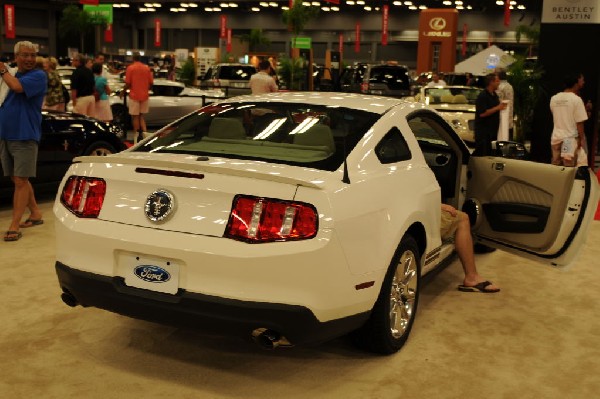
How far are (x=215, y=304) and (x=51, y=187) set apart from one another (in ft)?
18.5

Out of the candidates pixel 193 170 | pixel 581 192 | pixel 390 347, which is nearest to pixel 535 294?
pixel 581 192

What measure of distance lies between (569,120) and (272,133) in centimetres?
629

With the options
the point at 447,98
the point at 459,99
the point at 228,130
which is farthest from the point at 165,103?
the point at 228,130

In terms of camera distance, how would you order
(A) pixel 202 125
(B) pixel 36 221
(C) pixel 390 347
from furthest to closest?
(B) pixel 36 221
(A) pixel 202 125
(C) pixel 390 347

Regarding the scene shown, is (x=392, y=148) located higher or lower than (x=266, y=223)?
higher

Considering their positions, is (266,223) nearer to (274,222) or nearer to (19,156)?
(274,222)

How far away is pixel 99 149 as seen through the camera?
29.1ft

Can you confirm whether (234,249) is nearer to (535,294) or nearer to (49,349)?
(49,349)

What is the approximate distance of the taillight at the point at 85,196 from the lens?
3830 mm

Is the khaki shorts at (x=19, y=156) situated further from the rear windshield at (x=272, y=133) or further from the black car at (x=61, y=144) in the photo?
the rear windshield at (x=272, y=133)

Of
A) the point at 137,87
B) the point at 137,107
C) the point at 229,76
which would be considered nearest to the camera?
the point at 137,87

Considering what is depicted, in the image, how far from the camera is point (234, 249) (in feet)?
11.2

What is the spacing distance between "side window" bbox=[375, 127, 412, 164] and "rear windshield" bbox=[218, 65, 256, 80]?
1950 cm

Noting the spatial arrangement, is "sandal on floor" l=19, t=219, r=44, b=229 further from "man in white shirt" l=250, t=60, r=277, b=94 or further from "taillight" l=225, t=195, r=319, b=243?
"man in white shirt" l=250, t=60, r=277, b=94
